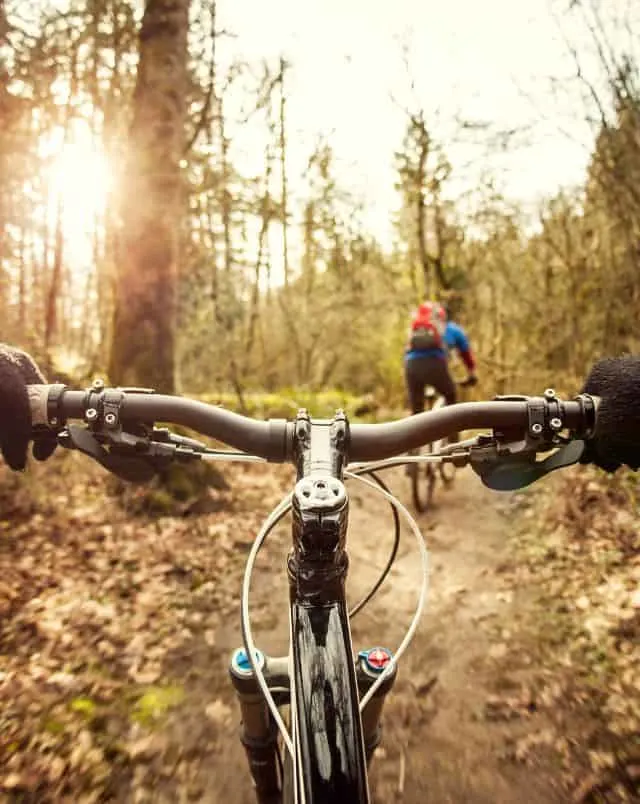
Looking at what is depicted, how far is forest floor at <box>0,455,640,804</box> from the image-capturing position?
120 inches

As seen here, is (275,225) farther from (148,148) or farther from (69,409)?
(69,409)

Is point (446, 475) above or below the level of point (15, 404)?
below

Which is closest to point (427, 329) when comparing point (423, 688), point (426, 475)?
point (426, 475)

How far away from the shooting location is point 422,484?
8.45 meters

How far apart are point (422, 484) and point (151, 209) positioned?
17.0 ft

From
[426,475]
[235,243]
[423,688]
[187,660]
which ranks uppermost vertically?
[235,243]

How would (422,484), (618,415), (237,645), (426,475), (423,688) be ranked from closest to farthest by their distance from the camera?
(618,415) < (423,688) < (237,645) < (426,475) < (422,484)

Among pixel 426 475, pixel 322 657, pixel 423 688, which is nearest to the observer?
pixel 322 657

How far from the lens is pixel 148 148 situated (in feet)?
21.3

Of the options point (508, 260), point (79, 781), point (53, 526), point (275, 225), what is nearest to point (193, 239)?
point (275, 225)

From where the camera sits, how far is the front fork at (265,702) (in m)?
1.81

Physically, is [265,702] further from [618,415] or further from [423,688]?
[423,688]

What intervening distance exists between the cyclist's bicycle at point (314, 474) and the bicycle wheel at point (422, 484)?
551cm

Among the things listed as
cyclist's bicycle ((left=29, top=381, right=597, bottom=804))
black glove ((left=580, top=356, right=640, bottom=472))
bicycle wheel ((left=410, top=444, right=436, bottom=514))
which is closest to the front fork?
cyclist's bicycle ((left=29, top=381, right=597, bottom=804))
